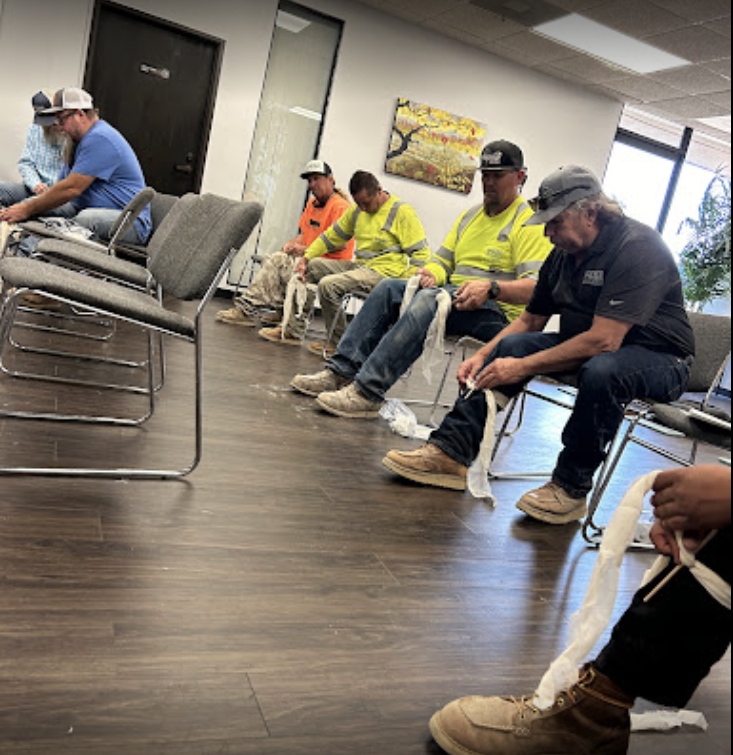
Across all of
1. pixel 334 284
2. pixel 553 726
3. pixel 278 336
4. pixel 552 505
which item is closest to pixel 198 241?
pixel 552 505

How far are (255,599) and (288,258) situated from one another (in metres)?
3.97

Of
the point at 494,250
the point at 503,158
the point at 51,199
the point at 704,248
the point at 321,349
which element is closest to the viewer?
the point at 503,158

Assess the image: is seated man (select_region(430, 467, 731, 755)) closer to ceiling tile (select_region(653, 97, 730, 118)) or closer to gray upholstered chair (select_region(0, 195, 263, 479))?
gray upholstered chair (select_region(0, 195, 263, 479))

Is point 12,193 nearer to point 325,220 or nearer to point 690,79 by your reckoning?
point 325,220

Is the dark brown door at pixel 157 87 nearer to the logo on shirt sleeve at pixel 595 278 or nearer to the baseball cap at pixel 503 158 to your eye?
the baseball cap at pixel 503 158

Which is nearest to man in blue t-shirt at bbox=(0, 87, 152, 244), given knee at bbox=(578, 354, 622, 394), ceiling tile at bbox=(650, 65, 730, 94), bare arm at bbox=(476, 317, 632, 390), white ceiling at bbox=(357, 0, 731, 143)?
bare arm at bbox=(476, 317, 632, 390)

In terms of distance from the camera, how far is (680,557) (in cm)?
83

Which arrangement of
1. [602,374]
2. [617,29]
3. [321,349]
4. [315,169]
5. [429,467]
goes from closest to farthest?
[602,374], [429,467], [321,349], [315,169], [617,29]

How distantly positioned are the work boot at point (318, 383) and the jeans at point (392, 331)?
0.06 meters

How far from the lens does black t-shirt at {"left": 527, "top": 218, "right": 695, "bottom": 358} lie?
78.2 inches

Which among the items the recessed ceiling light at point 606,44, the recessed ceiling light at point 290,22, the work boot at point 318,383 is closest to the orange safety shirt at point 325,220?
the work boot at point 318,383

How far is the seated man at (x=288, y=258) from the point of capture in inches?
195

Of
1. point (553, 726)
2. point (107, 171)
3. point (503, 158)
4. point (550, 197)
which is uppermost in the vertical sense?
point (503, 158)

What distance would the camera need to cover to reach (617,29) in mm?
5512
